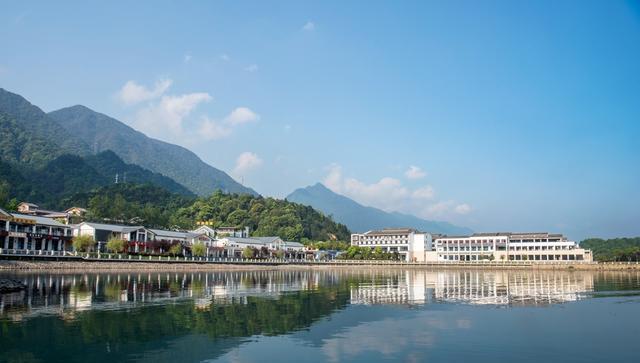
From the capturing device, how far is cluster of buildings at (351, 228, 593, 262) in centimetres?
11631

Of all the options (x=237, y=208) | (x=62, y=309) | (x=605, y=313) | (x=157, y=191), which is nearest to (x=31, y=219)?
(x=62, y=309)

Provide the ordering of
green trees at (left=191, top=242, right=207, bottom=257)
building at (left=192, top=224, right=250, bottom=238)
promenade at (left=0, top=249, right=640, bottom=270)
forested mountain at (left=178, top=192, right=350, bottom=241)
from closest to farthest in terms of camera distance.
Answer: promenade at (left=0, top=249, right=640, bottom=270), green trees at (left=191, top=242, right=207, bottom=257), building at (left=192, top=224, right=250, bottom=238), forested mountain at (left=178, top=192, right=350, bottom=241)

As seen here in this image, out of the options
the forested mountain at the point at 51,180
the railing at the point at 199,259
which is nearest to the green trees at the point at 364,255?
the railing at the point at 199,259

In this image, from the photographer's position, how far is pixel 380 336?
20.1 m

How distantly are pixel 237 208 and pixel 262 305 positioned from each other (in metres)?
129

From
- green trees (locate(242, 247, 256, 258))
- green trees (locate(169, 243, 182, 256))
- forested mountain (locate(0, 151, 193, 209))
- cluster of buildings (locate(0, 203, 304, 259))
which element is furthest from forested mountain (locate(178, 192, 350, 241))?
green trees (locate(169, 243, 182, 256))

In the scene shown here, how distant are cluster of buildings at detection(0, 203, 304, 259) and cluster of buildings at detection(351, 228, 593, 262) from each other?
32.0m

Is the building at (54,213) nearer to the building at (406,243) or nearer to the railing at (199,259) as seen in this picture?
the railing at (199,259)

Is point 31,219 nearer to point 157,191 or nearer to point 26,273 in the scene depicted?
point 26,273

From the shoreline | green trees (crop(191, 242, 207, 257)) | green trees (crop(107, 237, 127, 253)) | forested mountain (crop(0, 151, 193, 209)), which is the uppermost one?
forested mountain (crop(0, 151, 193, 209))

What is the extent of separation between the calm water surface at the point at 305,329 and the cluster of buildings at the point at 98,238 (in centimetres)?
3902

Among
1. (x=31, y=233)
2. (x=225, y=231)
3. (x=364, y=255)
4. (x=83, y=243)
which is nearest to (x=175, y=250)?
(x=83, y=243)

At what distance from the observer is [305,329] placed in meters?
21.6

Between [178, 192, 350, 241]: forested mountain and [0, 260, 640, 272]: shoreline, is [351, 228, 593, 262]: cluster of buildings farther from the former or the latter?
[178, 192, 350, 241]: forested mountain
